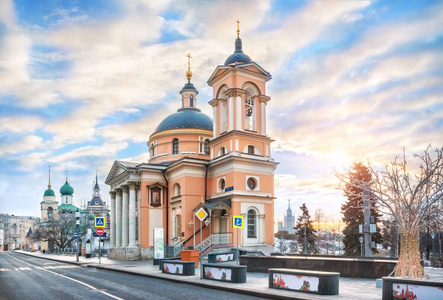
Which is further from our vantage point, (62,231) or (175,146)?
(62,231)

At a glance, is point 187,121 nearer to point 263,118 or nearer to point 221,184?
point 263,118

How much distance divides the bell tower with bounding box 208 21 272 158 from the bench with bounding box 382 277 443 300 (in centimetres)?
2120

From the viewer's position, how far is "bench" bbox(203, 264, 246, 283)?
15394 mm

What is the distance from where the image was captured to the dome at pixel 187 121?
41094mm

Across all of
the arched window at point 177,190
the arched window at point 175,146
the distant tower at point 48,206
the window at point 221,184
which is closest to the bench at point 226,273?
the window at point 221,184

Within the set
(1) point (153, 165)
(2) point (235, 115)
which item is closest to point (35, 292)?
(2) point (235, 115)

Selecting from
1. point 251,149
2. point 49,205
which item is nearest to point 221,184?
point 251,149

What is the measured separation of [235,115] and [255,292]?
65.9 ft

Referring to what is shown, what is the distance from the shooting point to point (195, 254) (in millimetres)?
21953

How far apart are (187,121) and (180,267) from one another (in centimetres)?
2405

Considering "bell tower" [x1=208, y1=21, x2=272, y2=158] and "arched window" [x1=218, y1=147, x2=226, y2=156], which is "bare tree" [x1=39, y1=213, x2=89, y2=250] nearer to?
"arched window" [x1=218, y1=147, x2=226, y2=156]

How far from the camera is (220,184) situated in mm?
32656

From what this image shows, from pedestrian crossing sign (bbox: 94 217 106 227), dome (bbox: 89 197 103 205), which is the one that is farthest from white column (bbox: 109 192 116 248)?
dome (bbox: 89 197 103 205)

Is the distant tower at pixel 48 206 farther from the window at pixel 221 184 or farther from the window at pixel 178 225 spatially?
the window at pixel 221 184
